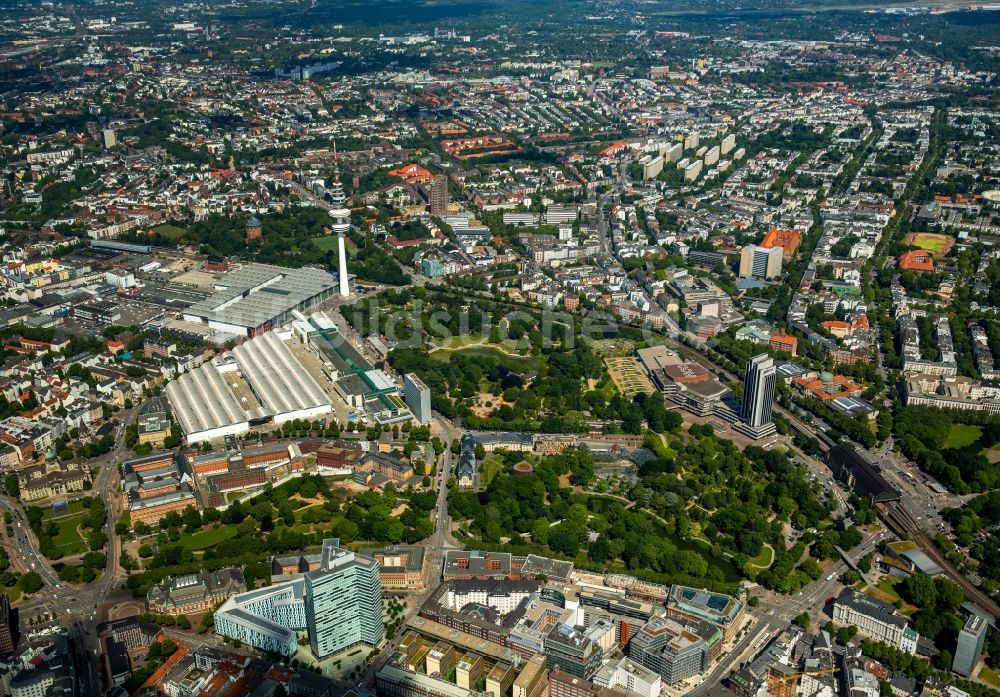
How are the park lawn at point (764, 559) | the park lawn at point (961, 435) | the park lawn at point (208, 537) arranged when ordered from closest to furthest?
the park lawn at point (764, 559) < the park lawn at point (208, 537) < the park lawn at point (961, 435)

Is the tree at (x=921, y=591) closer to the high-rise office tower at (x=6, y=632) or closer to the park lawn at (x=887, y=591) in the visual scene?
the park lawn at (x=887, y=591)

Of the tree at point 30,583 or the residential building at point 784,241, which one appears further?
the residential building at point 784,241

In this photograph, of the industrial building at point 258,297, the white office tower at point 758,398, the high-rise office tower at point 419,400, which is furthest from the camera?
the industrial building at point 258,297

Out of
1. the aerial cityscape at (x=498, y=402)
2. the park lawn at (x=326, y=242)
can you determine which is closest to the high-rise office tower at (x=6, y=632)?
the aerial cityscape at (x=498, y=402)

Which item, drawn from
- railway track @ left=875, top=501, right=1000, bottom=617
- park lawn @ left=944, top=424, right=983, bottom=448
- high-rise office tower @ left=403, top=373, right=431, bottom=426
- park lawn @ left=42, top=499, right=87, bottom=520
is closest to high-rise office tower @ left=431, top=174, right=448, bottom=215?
high-rise office tower @ left=403, top=373, right=431, bottom=426

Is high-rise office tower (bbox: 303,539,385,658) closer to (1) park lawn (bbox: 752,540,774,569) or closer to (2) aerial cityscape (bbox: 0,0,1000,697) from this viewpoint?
(2) aerial cityscape (bbox: 0,0,1000,697)

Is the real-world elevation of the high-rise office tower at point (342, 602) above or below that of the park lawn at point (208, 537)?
above

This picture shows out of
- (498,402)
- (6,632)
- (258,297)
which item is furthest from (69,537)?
(258,297)

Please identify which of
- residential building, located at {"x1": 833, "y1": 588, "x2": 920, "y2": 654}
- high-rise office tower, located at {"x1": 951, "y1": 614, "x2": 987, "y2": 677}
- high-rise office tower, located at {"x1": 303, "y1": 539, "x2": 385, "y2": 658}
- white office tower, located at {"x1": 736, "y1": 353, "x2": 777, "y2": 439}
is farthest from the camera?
white office tower, located at {"x1": 736, "y1": 353, "x2": 777, "y2": 439}
